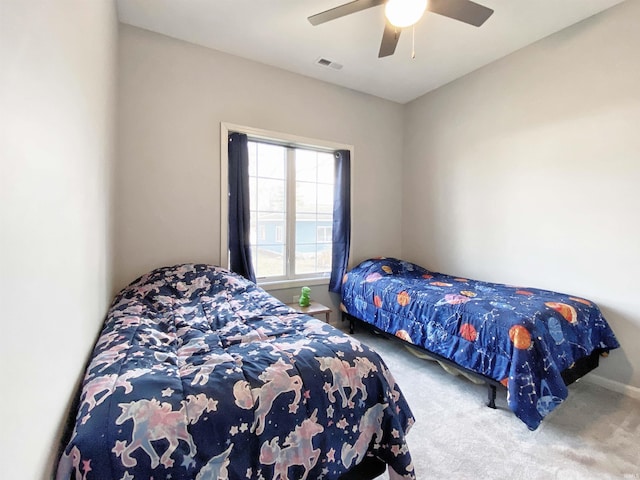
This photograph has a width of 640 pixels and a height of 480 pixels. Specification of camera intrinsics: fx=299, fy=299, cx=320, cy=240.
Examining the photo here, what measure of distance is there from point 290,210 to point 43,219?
2554mm

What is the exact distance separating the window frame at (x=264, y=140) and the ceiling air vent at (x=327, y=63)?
73 cm

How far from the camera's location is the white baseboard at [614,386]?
2186 millimetres

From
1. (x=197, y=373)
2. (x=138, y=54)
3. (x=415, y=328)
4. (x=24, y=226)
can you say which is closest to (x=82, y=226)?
(x=24, y=226)

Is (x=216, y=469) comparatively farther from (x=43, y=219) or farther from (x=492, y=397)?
(x=492, y=397)

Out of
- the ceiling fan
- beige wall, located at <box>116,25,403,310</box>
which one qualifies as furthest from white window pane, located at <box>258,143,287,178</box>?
the ceiling fan

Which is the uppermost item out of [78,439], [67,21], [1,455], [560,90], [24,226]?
[560,90]

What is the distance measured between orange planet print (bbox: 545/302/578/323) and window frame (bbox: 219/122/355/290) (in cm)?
213

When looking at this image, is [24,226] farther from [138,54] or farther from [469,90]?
[469,90]

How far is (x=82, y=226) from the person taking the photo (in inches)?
49.6

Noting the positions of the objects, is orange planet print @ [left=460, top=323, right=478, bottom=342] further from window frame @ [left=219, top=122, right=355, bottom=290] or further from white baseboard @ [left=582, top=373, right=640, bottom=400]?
window frame @ [left=219, top=122, right=355, bottom=290]

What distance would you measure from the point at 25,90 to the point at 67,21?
20.6 inches

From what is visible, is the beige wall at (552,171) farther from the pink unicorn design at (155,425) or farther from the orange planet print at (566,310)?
the pink unicorn design at (155,425)

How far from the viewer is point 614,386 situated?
7.47 feet

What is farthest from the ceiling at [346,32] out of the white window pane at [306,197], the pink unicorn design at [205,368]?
the pink unicorn design at [205,368]
